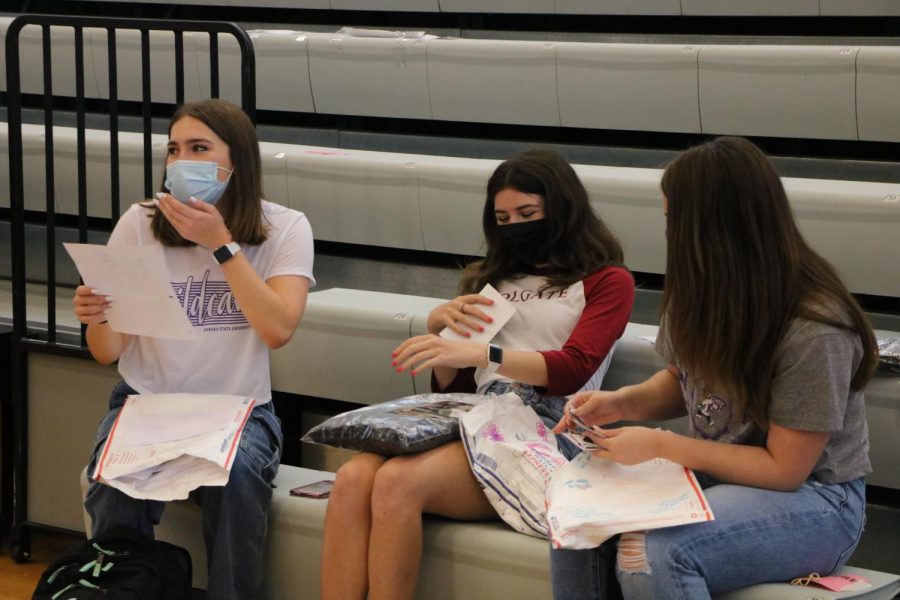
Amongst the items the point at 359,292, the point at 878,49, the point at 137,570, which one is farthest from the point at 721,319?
the point at 878,49

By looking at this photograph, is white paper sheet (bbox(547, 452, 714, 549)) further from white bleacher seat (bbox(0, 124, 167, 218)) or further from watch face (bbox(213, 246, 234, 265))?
white bleacher seat (bbox(0, 124, 167, 218))

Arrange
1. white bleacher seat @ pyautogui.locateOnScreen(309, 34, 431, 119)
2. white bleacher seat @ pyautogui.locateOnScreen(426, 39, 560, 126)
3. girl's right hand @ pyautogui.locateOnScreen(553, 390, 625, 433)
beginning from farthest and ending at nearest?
white bleacher seat @ pyautogui.locateOnScreen(309, 34, 431, 119) < white bleacher seat @ pyautogui.locateOnScreen(426, 39, 560, 126) < girl's right hand @ pyautogui.locateOnScreen(553, 390, 625, 433)

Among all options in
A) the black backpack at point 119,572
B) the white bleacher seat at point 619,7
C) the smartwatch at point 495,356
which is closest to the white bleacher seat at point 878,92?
the white bleacher seat at point 619,7

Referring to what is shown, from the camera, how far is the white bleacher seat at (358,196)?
2969 mm

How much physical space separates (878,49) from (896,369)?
1.14 metres

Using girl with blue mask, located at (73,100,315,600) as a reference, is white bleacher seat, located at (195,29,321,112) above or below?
above

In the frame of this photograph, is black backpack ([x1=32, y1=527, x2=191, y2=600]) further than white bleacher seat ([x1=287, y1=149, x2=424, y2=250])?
No

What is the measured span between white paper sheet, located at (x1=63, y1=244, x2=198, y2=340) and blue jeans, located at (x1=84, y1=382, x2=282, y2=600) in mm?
211

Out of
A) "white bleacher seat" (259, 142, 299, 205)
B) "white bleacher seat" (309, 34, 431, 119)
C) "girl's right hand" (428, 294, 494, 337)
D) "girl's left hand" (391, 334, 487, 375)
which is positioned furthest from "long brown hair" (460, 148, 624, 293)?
"white bleacher seat" (309, 34, 431, 119)

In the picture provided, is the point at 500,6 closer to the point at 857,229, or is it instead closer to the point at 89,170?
the point at 89,170

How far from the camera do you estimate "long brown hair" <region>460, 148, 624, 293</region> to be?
2.05m

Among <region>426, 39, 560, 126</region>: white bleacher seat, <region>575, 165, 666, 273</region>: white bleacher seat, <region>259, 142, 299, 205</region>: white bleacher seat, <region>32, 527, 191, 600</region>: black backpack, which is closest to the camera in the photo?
<region>32, 527, 191, 600</region>: black backpack

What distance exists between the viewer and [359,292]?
8.75 ft

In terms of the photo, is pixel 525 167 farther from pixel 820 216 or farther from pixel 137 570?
pixel 137 570
